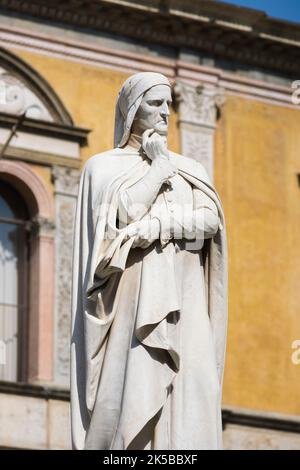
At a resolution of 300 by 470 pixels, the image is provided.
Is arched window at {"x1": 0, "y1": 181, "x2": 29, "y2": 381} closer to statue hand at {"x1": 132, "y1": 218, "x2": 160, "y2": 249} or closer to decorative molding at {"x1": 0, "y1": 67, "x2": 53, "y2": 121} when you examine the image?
decorative molding at {"x1": 0, "y1": 67, "x2": 53, "y2": 121}

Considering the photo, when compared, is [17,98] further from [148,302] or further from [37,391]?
[148,302]

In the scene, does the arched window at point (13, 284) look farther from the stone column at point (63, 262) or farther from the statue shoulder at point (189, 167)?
the statue shoulder at point (189, 167)

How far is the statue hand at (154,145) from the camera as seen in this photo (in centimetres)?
955

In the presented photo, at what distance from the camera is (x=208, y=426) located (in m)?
9.08

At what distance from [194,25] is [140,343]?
1681 cm

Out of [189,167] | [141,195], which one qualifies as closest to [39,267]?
[189,167]

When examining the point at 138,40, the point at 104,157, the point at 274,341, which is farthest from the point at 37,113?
the point at 104,157

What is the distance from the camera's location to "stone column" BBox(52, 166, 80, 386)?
2369cm

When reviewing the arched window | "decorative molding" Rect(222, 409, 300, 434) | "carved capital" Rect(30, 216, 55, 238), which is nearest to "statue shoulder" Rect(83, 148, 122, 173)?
the arched window

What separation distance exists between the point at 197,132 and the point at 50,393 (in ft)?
12.7

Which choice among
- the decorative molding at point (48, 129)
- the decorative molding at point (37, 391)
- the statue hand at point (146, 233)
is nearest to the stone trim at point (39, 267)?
the decorative molding at point (37, 391)
